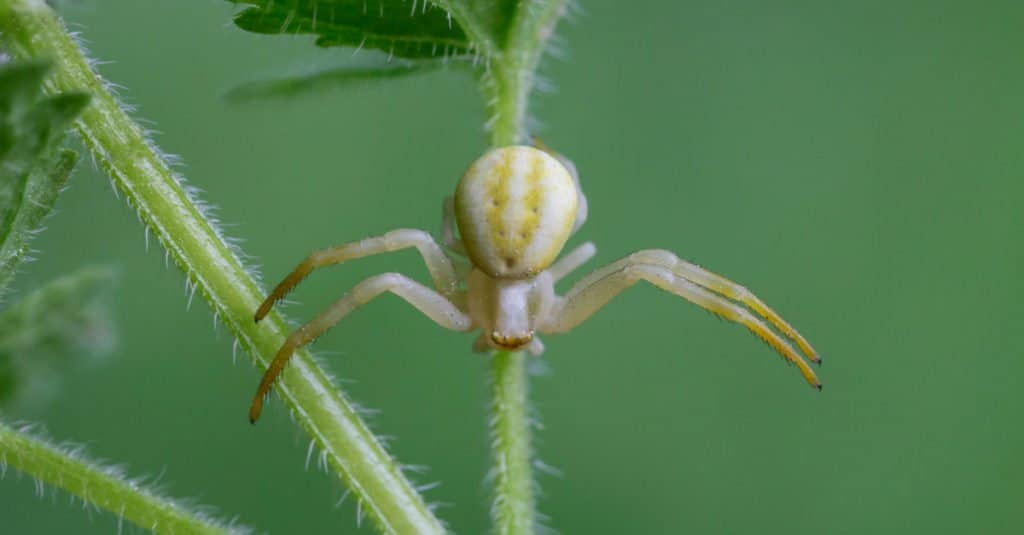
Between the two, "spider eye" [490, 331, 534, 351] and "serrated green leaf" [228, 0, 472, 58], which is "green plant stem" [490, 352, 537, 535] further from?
"serrated green leaf" [228, 0, 472, 58]

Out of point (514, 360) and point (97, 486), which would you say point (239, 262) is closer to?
point (97, 486)

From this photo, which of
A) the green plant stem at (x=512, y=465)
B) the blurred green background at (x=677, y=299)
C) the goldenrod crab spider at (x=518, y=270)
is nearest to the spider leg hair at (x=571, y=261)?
the goldenrod crab spider at (x=518, y=270)

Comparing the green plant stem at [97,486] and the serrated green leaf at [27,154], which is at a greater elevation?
the serrated green leaf at [27,154]

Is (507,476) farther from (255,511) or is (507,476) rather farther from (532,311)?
(255,511)

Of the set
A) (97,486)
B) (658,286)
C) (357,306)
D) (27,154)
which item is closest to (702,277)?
(658,286)

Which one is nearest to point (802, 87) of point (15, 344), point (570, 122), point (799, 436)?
point (570, 122)

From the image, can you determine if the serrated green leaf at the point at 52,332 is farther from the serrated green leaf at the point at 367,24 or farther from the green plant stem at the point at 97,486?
the serrated green leaf at the point at 367,24
